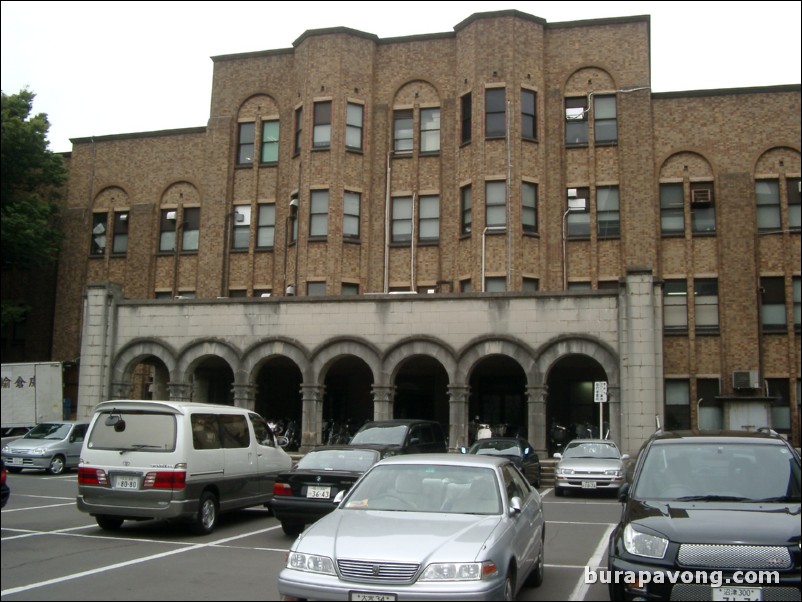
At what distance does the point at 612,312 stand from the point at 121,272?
2223 centimetres

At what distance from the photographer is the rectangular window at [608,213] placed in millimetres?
30297

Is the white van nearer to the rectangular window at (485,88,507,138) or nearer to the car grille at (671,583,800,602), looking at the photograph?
the car grille at (671,583,800,602)

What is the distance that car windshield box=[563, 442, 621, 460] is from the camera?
20578 mm

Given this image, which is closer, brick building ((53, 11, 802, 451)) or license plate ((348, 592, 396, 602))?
license plate ((348, 592, 396, 602))

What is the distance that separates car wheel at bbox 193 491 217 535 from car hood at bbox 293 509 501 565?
5471 mm

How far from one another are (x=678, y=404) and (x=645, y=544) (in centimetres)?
2353

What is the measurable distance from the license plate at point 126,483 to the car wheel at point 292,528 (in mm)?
2330

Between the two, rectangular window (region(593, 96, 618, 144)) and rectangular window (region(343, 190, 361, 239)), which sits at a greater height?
Answer: rectangular window (region(593, 96, 618, 144))

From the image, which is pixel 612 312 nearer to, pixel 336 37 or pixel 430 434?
pixel 430 434

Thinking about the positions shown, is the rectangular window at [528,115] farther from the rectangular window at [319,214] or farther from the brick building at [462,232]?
the rectangular window at [319,214]

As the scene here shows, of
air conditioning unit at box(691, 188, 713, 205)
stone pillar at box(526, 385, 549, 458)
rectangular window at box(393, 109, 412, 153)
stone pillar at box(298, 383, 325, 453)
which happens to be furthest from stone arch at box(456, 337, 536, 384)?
rectangular window at box(393, 109, 412, 153)

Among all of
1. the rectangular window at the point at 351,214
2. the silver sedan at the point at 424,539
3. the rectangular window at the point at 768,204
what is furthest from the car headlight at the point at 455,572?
the rectangular window at the point at 768,204

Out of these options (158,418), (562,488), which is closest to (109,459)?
(158,418)

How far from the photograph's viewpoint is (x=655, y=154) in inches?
1197
